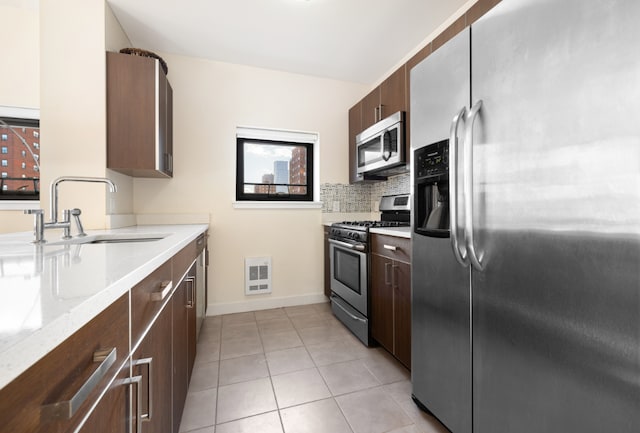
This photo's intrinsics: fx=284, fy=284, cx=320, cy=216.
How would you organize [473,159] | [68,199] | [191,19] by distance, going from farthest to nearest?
1. [191,19]
2. [68,199]
3. [473,159]

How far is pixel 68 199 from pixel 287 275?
1.97 metres

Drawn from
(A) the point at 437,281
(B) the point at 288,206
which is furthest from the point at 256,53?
(A) the point at 437,281

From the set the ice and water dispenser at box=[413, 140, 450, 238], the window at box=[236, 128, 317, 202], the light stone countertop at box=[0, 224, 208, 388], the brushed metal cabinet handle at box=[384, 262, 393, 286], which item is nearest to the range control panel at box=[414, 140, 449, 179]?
the ice and water dispenser at box=[413, 140, 450, 238]

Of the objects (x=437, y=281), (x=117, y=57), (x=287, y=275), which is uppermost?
(x=117, y=57)

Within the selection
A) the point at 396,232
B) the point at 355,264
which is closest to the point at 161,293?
the point at 396,232

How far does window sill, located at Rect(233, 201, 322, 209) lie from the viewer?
2975mm

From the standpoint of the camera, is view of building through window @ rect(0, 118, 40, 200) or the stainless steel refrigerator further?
view of building through window @ rect(0, 118, 40, 200)

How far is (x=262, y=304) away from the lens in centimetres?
303

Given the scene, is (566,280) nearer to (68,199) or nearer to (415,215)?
(415,215)

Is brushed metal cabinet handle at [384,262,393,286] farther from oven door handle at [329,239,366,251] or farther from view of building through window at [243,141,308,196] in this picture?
view of building through window at [243,141,308,196]

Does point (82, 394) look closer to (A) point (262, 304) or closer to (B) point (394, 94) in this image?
Result: (B) point (394, 94)

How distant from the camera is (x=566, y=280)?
818 mm

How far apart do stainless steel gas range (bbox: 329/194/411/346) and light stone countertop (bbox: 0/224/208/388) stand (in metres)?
1.61

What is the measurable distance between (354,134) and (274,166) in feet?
3.15
